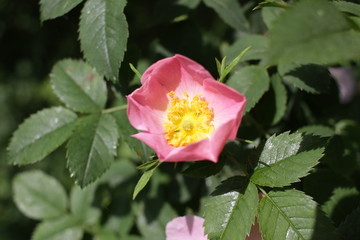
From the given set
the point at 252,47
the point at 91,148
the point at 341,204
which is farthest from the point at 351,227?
the point at 91,148

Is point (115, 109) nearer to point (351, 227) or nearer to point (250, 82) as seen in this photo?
point (250, 82)

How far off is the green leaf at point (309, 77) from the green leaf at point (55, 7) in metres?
0.70

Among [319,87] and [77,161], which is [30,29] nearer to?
[77,161]

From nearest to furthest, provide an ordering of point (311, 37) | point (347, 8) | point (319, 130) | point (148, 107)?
point (311, 37) < point (347, 8) < point (148, 107) < point (319, 130)

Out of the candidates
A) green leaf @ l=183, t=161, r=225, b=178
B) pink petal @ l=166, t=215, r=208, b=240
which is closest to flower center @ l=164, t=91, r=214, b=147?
green leaf @ l=183, t=161, r=225, b=178

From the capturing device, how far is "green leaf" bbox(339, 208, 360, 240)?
3.73 ft

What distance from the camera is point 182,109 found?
4.36 ft

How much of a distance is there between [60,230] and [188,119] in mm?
796

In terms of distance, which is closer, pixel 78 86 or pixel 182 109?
pixel 182 109

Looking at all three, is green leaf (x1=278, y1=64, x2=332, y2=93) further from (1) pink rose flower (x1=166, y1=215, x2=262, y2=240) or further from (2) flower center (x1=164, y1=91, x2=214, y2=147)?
(1) pink rose flower (x1=166, y1=215, x2=262, y2=240)

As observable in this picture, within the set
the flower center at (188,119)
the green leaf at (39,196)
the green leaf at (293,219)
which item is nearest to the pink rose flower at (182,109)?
the flower center at (188,119)

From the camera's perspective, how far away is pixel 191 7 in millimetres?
1522

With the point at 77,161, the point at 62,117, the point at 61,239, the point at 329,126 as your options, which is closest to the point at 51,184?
the point at 61,239

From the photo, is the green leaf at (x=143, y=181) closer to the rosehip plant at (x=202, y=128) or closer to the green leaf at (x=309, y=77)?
the rosehip plant at (x=202, y=128)
